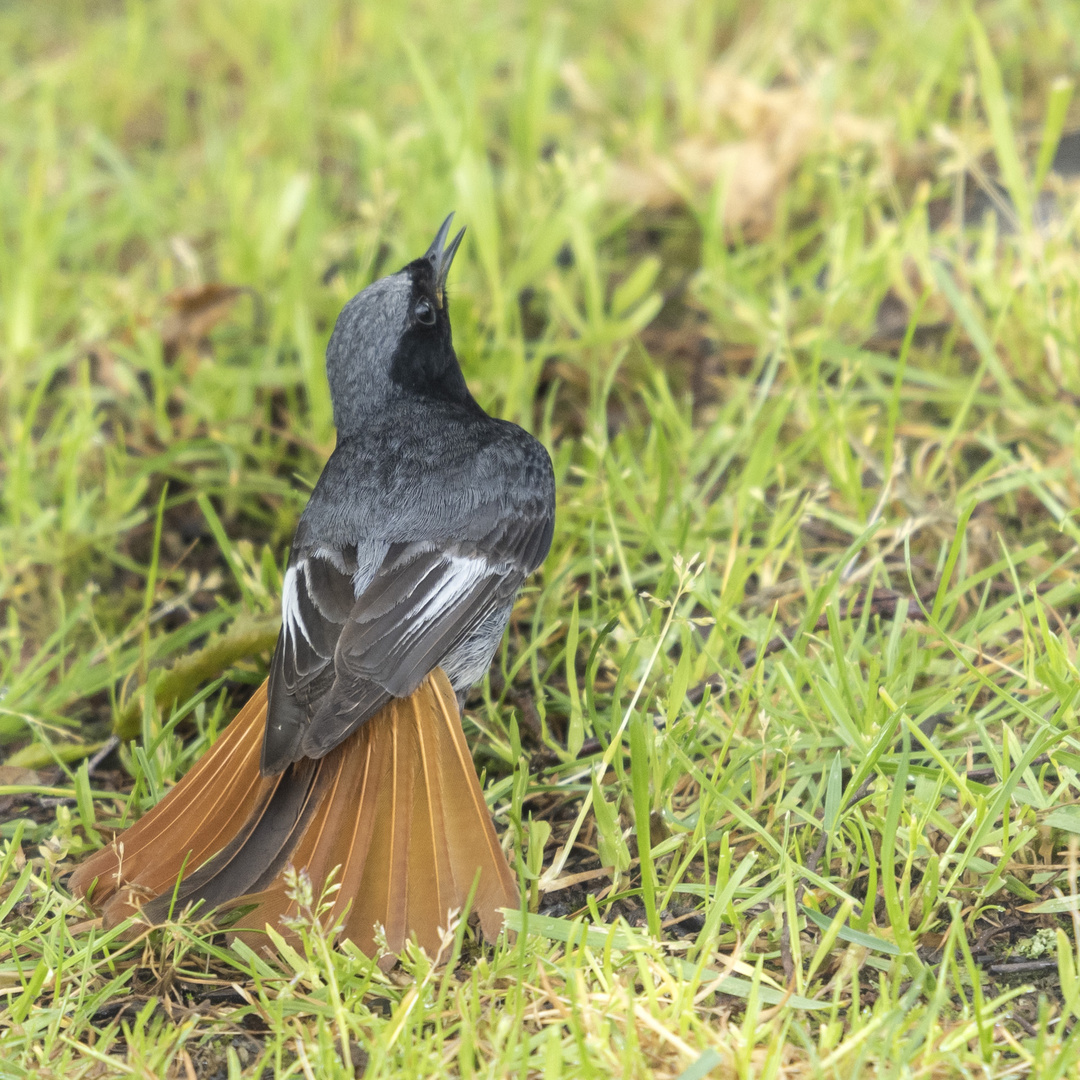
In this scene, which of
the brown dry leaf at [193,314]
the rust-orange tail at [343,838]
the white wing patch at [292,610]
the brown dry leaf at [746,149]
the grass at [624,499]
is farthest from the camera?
the brown dry leaf at [746,149]

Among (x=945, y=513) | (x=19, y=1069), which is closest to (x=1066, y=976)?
(x=945, y=513)

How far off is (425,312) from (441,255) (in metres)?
0.29

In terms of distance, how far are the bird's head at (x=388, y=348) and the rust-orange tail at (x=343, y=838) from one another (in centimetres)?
→ 102

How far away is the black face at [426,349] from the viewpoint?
136 inches

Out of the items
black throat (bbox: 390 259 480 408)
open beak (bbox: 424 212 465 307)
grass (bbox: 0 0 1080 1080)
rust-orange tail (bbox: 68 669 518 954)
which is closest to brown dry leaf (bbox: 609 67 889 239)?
grass (bbox: 0 0 1080 1080)

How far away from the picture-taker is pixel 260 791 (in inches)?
106

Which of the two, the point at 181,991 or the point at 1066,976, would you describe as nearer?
the point at 1066,976

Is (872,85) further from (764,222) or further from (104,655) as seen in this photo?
(104,655)

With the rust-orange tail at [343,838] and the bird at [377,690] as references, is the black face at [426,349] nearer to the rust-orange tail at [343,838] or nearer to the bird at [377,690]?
the bird at [377,690]

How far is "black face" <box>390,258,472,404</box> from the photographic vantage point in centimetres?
344

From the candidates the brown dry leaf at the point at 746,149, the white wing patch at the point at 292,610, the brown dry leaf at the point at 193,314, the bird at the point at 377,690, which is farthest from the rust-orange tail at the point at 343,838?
the brown dry leaf at the point at 746,149

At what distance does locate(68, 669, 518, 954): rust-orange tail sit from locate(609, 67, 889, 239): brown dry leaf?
8.88ft

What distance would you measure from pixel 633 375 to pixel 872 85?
1787mm

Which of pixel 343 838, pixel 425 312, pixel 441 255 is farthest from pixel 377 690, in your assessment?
pixel 441 255
